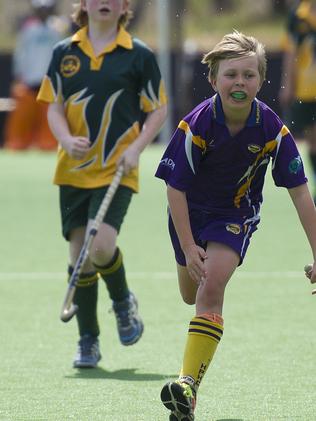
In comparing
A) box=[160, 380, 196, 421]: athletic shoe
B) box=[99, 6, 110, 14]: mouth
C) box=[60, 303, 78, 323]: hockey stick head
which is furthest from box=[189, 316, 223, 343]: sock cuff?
box=[99, 6, 110, 14]: mouth

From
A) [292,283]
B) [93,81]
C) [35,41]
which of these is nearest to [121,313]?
[93,81]

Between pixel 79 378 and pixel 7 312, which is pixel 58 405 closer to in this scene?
pixel 79 378

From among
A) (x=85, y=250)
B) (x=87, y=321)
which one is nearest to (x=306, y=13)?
(x=87, y=321)

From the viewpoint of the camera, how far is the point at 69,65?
6.34 metres

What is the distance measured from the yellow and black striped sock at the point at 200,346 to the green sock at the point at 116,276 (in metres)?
1.42

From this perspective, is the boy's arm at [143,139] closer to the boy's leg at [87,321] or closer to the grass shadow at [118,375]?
the boy's leg at [87,321]

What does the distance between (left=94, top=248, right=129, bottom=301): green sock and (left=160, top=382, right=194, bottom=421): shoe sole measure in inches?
64.9

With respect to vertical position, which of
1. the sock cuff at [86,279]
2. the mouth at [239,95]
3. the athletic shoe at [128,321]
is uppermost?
the mouth at [239,95]

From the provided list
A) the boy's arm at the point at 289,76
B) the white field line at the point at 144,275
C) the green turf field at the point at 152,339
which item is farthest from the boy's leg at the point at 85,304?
the boy's arm at the point at 289,76

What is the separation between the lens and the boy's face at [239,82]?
193 inches

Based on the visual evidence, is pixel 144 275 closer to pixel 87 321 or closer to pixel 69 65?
pixel 87 321

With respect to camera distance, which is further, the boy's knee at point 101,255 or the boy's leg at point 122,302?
the boy's leg at point 122,302

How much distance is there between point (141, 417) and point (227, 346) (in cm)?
152

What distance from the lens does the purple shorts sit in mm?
5062
